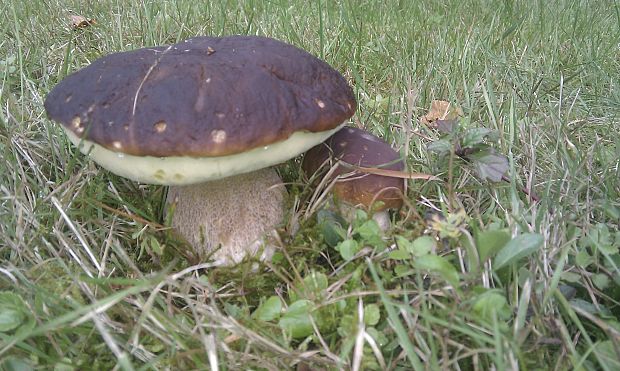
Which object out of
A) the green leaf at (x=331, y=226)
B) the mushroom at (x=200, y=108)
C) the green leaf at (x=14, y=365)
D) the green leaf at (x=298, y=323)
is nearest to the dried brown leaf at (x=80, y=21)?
the mushroom at (x=200, y=108)

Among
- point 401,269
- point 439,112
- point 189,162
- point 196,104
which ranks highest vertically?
point 196,104

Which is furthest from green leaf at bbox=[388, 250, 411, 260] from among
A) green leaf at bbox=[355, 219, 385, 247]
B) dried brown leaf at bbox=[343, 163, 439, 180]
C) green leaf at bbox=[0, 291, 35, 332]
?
green leaf at bbox=[0, 291, 35, 332]

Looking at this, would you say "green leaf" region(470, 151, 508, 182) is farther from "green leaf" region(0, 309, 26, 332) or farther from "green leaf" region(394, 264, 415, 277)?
"green leaf" region(0, 309, 26, 332)

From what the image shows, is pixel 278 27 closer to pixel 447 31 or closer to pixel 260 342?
pixel 447 31

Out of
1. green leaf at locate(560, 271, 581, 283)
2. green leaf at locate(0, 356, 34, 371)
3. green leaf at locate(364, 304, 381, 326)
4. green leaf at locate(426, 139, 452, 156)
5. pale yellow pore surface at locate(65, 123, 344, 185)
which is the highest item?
pale yellow pore surface at locate(65, 123, 344, 185)

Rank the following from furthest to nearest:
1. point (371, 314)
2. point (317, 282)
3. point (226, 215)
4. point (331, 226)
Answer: point (226, 215)
point (331, 226)
point (317, 282)
point (371, 314)

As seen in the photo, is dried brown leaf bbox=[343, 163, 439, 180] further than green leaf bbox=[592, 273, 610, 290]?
Yes

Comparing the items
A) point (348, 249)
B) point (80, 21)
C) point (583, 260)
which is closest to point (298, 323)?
point (348, 249)

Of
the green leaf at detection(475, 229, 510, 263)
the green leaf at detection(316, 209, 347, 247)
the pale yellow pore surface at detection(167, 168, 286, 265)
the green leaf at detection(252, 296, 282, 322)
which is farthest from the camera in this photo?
the pale yellow pore surface at detection(167, 168, 286, 265)

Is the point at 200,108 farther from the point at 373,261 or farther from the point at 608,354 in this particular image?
the point at 608,354
